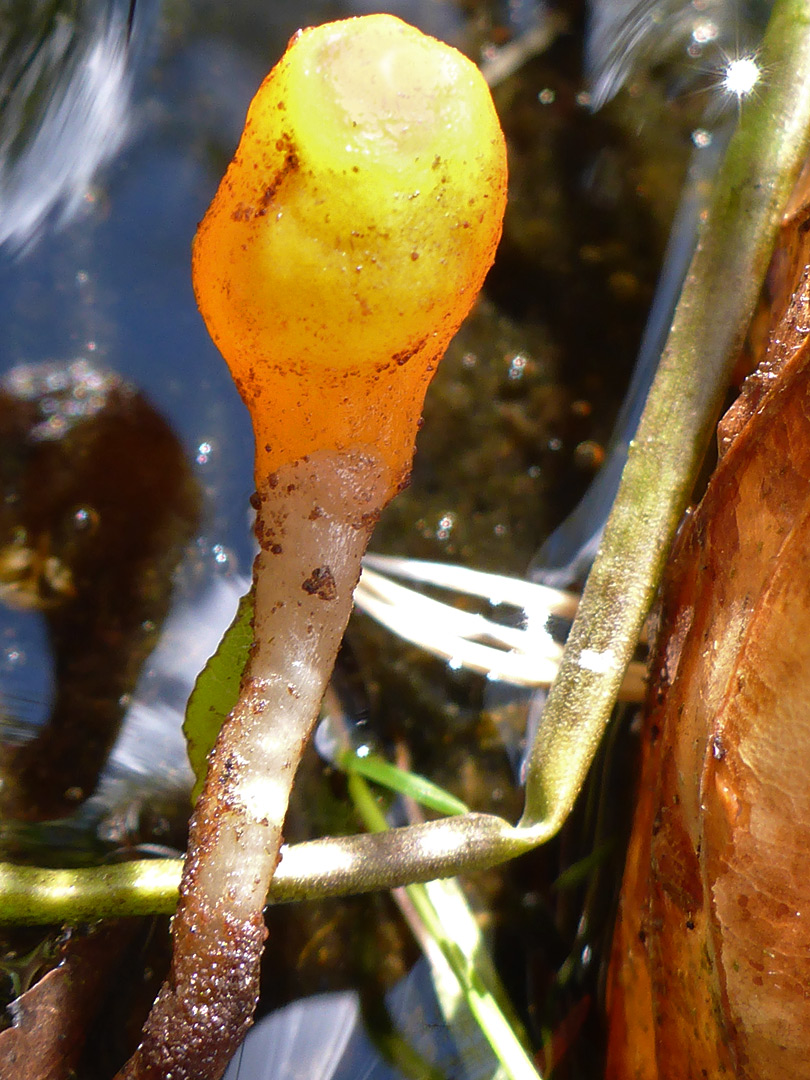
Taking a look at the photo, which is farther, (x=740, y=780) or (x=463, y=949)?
(x=463, y=949)

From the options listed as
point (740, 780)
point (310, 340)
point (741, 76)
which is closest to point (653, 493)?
point (740, 780)

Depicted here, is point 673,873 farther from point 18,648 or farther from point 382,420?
point 18,648

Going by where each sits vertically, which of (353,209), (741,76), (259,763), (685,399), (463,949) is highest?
(741,76)

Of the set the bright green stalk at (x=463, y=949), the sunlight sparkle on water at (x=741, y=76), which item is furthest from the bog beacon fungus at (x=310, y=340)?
the sunlight sparkle on water at (x=741, y=76)

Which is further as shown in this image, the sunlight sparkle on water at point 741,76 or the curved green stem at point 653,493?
the sunlight sparkle on water at point 741,76

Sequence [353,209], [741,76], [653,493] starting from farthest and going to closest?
[741,76] < [653,493] < [353,209]

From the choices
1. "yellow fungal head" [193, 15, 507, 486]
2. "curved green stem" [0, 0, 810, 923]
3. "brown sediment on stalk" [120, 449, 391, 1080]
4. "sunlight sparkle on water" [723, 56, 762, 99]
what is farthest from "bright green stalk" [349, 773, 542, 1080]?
"sunlight sparkle on water" [723, 56, 762, 99]

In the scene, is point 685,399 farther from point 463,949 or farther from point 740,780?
point 463,949

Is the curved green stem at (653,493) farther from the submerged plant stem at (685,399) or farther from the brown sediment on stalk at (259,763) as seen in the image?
the brown sediment on stalk at (259,763)
